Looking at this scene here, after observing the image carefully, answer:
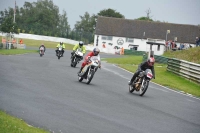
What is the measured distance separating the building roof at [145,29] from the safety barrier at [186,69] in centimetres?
6770

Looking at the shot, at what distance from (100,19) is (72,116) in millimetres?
95395

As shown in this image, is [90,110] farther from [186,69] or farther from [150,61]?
[186,69]

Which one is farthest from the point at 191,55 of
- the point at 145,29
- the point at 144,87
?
the point at 145,29

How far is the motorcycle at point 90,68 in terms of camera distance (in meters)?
19.3

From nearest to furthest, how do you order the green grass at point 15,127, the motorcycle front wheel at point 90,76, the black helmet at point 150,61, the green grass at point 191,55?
the green grass at point 15,127
the black helmet at point 150,61
the motorcycle front wheel at point 90,76
the green grass at point 191,55

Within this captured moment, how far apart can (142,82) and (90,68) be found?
8.52 feet

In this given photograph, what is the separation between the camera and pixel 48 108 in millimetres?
11609

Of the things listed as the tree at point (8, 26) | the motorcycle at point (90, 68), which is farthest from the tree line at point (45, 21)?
the motorcycle at point (90, 68)

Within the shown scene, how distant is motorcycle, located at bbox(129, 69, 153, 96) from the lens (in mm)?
17406

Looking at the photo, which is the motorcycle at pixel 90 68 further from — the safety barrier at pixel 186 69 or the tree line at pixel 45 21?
the tree line at pixel 45 21

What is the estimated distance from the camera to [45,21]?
128125 millimetres

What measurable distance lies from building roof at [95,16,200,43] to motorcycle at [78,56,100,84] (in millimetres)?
81535

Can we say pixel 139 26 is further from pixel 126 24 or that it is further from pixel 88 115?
pixel 88 115

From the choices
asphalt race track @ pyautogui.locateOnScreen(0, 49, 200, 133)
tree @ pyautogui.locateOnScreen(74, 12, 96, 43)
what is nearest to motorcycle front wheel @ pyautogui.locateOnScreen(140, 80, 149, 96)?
asphalt race track @ pyautogui.locateOnScreen(0, 49, 200, 133)
